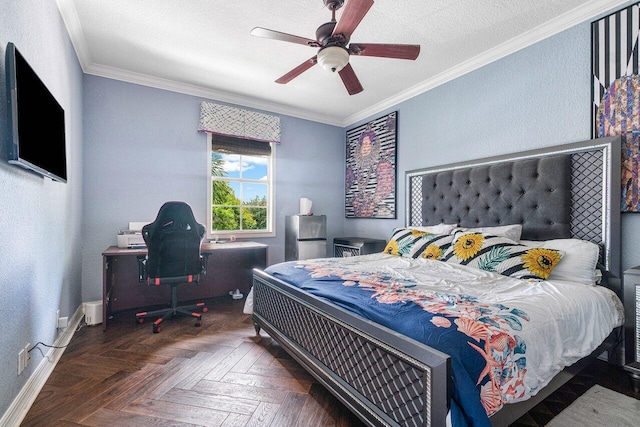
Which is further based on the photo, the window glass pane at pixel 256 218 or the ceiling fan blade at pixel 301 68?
the window glass pane at pixel 256 218

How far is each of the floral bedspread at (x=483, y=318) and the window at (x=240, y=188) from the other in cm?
213

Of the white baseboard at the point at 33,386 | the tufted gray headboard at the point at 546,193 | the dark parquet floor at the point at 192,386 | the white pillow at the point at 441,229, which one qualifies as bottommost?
the dark parquet floor at the point at 192,386

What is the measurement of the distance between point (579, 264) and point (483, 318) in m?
1.31

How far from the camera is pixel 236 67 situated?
10.6ft

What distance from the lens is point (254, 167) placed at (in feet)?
14.1

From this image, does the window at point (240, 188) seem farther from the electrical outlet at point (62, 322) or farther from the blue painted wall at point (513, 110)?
the blue painted wall at point (513, 110)

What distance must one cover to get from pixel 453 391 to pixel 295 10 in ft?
8.55

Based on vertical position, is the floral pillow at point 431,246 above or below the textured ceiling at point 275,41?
below

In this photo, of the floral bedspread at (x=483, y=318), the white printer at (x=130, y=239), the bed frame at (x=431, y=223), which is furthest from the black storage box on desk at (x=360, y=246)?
the white printer at (x=130, y=239)

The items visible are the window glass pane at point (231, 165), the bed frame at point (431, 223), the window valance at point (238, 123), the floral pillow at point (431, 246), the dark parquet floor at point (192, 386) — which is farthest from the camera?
the window glass pane at point (231, 165)

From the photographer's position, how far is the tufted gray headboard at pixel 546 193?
2.13 m

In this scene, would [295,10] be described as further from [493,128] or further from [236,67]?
[493,128]

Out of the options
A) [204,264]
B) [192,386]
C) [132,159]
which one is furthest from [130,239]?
[192,386]

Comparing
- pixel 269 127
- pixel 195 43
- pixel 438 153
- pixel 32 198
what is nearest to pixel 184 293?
pixel 32 198
